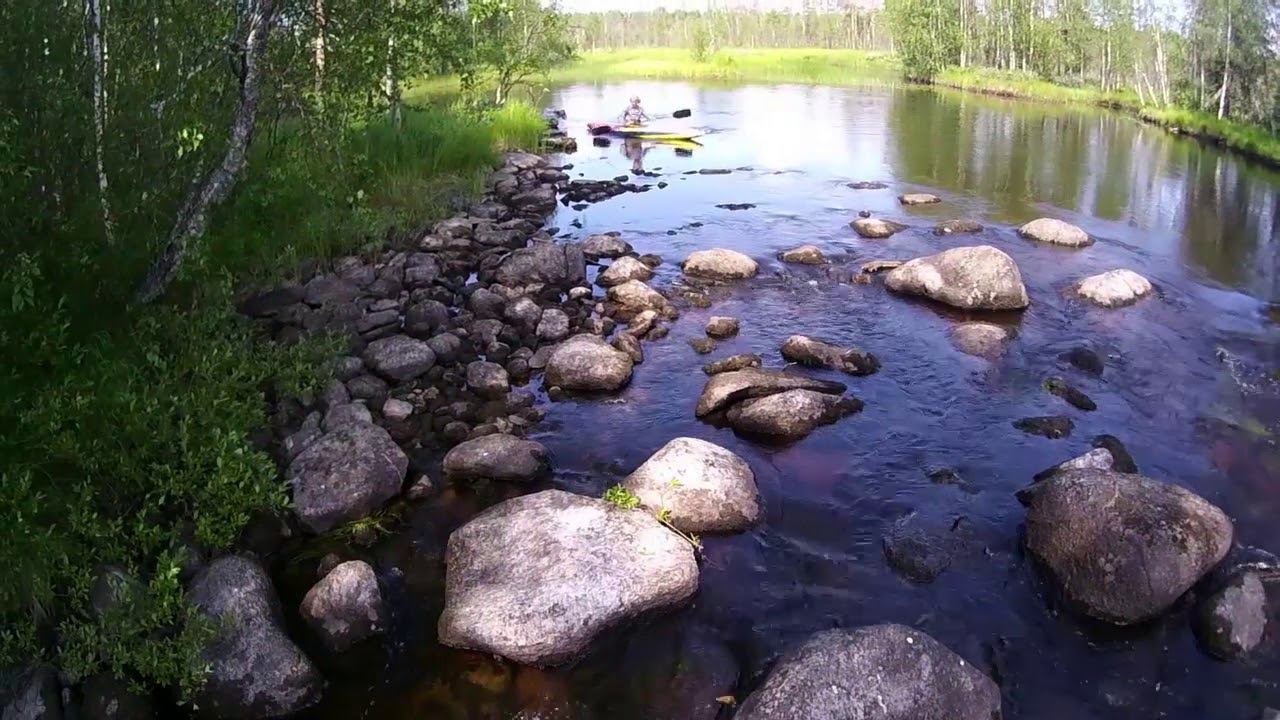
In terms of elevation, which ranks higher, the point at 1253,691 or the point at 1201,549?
the point at 1201,549

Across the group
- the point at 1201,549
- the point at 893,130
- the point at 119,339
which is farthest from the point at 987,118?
the point at 119,339

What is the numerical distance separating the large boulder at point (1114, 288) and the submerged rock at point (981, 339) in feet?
7.69

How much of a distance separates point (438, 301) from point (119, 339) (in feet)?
19.7

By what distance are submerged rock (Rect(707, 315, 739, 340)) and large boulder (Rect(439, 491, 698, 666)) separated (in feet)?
19.0

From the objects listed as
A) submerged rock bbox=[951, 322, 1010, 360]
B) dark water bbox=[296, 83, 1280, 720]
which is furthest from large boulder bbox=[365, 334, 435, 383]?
submerged rock bbox=[951, 322, 1010, 360]

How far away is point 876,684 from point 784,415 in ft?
15.3

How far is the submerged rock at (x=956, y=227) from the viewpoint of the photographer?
64.0ft

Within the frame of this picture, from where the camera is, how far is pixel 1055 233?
1878 centimetres

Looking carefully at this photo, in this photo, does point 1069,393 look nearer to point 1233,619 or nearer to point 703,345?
point 1233,619

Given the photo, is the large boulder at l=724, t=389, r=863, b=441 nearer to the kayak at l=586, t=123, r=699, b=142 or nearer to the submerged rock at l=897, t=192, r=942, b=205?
the submerged rock at l=897, t=192, r=942, b=205

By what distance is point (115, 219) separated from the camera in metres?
8.54

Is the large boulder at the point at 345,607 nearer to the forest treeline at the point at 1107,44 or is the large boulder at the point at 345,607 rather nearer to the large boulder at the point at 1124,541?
the large boulder at the point at 1124,541

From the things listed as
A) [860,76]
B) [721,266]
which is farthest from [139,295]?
[860,76]

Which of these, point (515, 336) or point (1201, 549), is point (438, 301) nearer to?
point (515, 336)
